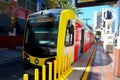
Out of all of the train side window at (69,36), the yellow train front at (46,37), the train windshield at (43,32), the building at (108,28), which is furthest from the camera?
the building at (108,28)

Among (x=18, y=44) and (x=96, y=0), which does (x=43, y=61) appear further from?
(x=18, y=44)

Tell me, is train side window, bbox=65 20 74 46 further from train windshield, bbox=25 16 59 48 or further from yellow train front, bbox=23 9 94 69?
train windshield, bbox=25 16 59 48

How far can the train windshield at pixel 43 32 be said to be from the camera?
9664 millimetres

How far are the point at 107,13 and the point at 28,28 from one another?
21135mm

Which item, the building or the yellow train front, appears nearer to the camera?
the yellow train front

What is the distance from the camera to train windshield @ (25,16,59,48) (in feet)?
31.7

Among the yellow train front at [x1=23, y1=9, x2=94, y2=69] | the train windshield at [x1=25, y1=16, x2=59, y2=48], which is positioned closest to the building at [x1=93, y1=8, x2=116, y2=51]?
the yellow train front at [x1=23, y1=9, x2=94, y2=69]

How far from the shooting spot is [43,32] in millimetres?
9891

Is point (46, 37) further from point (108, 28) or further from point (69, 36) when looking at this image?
point (108, 28)

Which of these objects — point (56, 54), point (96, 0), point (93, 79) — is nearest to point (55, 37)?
point (56, 54)

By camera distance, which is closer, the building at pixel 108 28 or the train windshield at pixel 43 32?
the train windshield at pixel 43 32

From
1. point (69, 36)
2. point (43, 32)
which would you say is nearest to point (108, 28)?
point (69, 36)

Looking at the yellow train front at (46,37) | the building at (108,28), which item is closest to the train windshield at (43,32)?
the yellow train front at (46,37)

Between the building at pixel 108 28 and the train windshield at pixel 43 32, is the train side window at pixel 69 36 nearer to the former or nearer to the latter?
the train windshield at pixel 43 32
